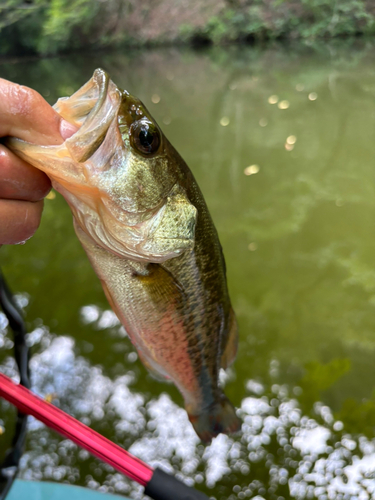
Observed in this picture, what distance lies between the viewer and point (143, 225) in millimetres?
787

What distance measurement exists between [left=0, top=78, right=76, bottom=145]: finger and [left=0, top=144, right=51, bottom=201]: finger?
0.04 metres

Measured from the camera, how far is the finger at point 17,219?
69 centimetres

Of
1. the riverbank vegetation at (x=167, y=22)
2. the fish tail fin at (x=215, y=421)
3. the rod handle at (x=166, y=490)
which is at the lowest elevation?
the riverbank vegetation at (x=167, y=22)

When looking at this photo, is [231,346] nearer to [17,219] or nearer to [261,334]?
[17,219]

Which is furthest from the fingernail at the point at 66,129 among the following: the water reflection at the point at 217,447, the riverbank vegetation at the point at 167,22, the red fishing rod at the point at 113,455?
the riverbank vegetation at the point at 167,22

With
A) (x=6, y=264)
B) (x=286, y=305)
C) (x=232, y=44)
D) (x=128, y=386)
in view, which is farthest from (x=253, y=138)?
(x=232, y=44)

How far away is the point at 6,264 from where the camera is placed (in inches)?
123

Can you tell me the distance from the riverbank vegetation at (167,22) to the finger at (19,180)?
695 inches

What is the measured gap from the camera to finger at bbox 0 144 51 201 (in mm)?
650

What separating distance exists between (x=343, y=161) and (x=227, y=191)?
1536 millimetres

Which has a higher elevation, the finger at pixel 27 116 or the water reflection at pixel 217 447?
the finger at pixel 27 116

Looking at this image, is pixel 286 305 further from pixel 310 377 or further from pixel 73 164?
pixel 73 164

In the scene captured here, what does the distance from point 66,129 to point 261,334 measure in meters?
2.11

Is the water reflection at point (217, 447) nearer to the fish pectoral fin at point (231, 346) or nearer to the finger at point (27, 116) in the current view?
the fish pectoral fin at point (231, 346)
